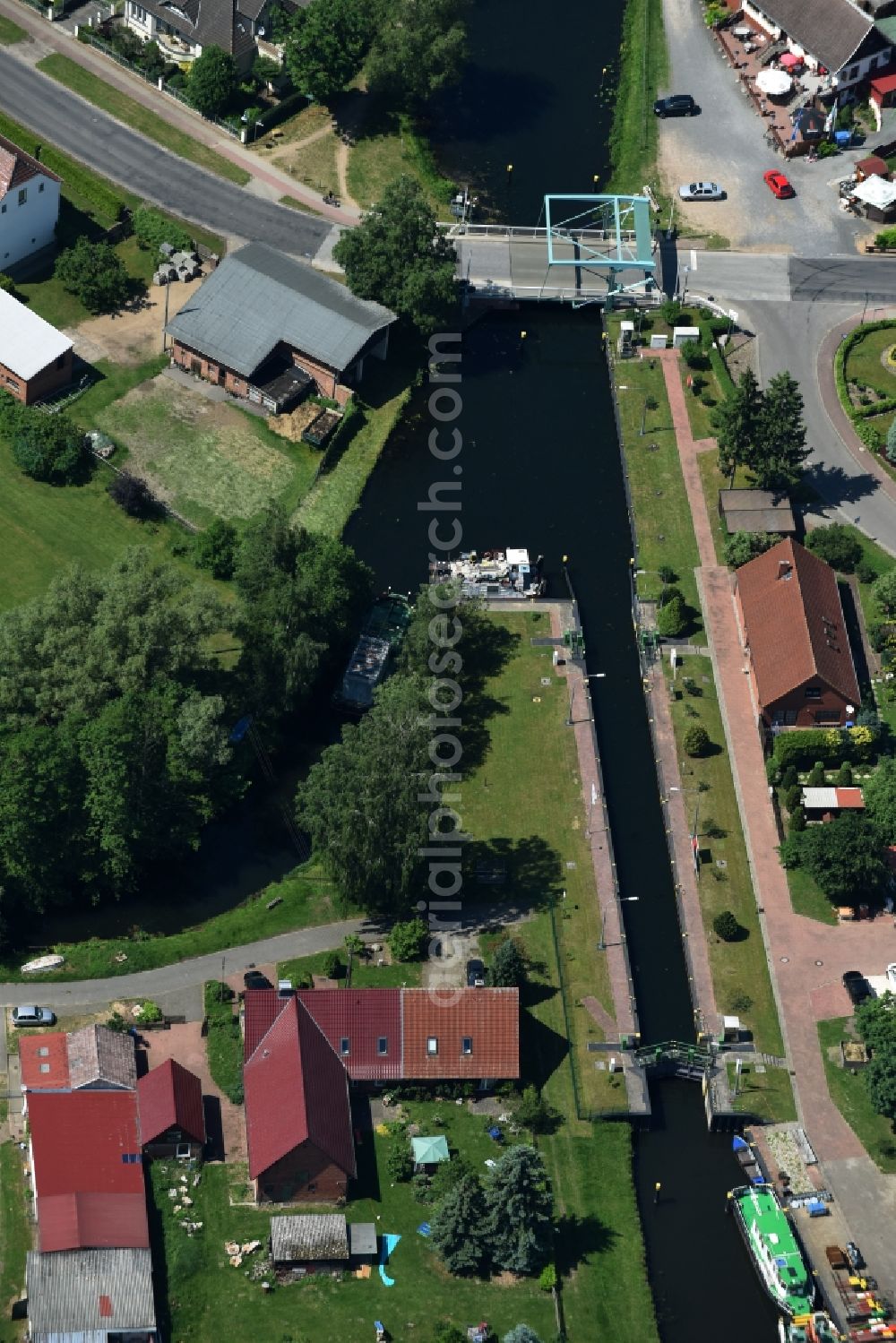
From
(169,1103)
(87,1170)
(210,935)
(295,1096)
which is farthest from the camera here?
(210,935)

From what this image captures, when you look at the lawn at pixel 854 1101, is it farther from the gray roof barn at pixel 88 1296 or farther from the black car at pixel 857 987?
the gray roof barn at pixel 88 1296

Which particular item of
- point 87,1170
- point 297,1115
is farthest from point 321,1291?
point 87,1170

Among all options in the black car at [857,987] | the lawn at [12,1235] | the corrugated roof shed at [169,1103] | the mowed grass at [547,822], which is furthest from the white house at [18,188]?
the black car at [857,987]

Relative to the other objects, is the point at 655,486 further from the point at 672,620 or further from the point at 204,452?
the point at 204,452

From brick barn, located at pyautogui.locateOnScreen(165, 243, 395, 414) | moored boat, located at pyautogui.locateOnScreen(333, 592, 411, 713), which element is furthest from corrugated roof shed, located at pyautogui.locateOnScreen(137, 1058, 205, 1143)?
brick barn, located at pyautogui.locateOnScreen(165, 243, 395, 414)

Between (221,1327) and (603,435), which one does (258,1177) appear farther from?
(603,435)

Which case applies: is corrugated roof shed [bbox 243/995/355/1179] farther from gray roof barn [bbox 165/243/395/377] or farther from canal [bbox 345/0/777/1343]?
gray roof barn [bbox 165/243/395/377]
